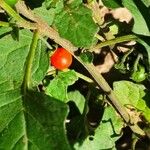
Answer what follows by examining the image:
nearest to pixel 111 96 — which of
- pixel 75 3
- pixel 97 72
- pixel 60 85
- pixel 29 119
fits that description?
pixel 97 72

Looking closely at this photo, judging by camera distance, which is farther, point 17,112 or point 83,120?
point 83,120

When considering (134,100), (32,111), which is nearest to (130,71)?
(134,100)

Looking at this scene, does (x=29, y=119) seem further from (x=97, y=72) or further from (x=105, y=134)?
(x=105, y=134)

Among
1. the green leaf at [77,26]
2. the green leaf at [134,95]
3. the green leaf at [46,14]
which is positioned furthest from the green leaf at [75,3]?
the green leaf at [134,95]

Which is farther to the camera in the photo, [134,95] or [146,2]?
[134,95]

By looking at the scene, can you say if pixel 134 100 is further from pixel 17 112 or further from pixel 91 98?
pixel 17 112
